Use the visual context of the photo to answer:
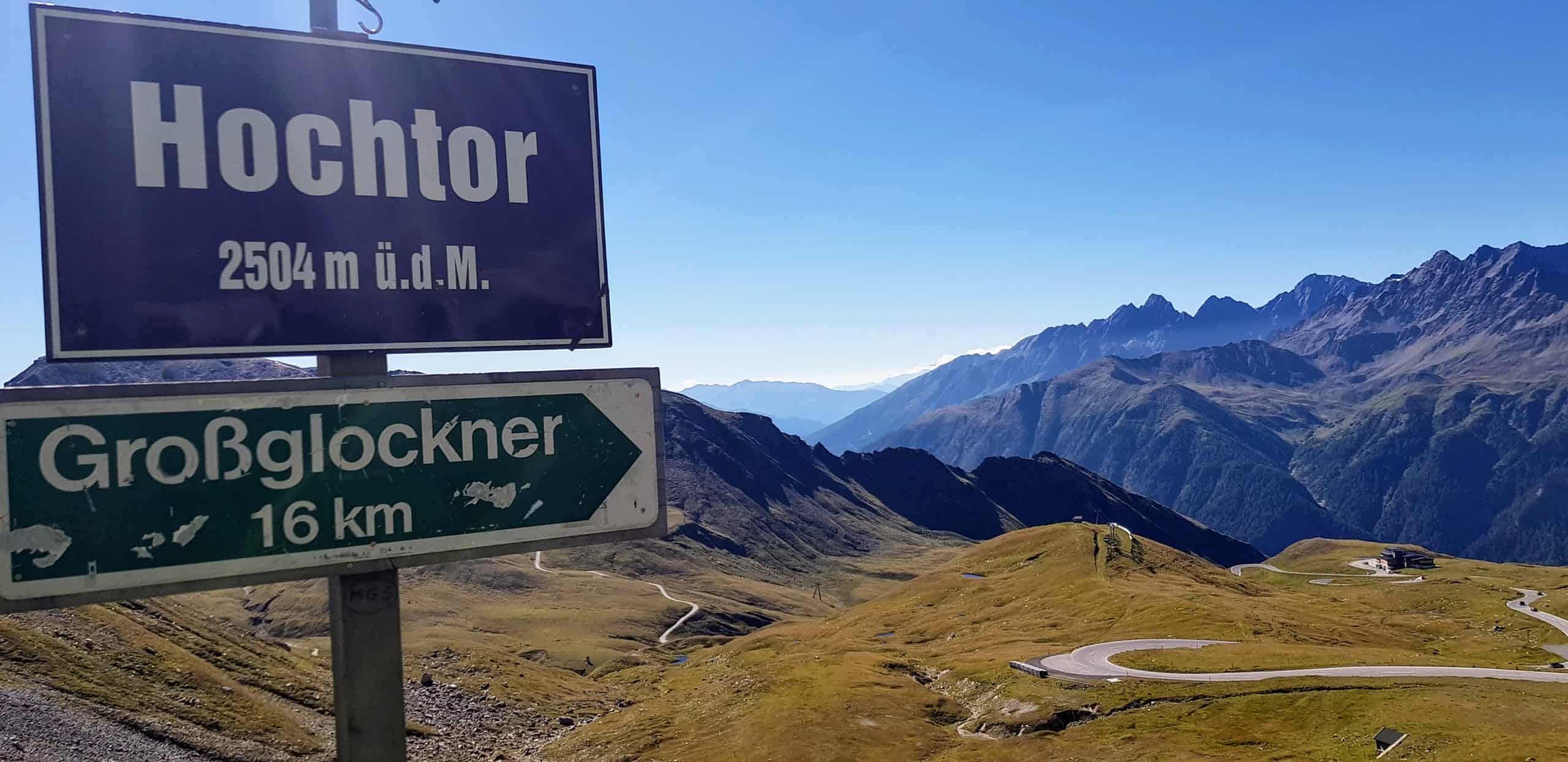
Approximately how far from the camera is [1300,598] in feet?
470

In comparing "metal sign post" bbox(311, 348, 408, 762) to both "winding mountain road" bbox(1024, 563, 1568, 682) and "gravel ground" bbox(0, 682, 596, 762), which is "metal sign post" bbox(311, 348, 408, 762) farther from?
"winding mountain road" bbox(1024, 563, 1568, 682)

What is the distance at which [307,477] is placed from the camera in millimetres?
6559

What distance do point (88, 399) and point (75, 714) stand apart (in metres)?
60.6

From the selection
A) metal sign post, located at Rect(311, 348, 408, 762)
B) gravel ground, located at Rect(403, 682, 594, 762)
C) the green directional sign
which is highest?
the green directional sign

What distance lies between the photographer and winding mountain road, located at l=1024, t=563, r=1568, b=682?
63.8 m

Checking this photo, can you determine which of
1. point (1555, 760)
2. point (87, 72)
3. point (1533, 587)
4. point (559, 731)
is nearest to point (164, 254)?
point (87, 72)

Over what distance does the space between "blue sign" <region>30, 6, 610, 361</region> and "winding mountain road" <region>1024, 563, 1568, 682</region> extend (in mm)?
71831

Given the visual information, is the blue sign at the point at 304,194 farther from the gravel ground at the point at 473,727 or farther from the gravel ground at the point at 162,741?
the gravel ground at the point at 473,727

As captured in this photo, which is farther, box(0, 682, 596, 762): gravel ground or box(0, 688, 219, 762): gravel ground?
box(0, 682, 596, 762): gravel ground

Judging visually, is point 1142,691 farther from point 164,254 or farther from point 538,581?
point 538,581

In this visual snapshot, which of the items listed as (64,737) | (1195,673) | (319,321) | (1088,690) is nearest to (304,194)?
(319,321)

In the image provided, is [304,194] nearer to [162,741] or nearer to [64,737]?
[64,737]

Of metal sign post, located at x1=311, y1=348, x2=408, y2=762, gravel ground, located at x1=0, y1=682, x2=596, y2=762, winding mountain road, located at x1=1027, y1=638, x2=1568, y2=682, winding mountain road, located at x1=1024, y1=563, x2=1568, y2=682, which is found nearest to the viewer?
metal sign post, located at x1=311, y1=348, x2=408, y2=762

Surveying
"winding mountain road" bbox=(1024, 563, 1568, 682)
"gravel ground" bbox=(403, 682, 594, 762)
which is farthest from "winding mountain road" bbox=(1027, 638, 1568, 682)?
"gravel ground" bbox=(403, 682, 594, 762)
